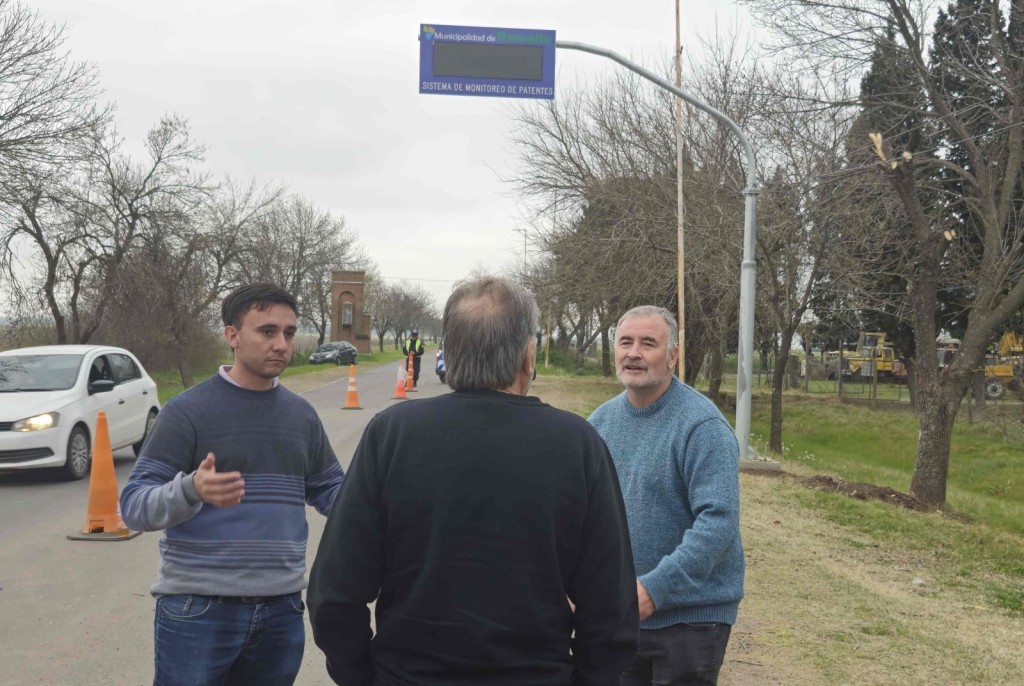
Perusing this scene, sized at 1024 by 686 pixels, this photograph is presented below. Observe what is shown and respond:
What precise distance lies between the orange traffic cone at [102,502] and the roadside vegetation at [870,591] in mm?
5556

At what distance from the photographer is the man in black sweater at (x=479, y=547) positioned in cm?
210

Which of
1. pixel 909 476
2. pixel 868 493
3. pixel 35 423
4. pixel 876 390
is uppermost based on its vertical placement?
pixel 35 423

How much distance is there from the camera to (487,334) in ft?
7.35

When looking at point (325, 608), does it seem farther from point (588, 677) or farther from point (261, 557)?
point (261, 557)

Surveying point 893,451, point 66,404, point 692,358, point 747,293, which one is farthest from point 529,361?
point 692,358

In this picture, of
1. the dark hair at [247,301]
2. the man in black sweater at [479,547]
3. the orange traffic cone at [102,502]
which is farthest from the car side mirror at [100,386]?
the man in black sweater at [479,547]

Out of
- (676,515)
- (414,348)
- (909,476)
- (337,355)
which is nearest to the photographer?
(676,515)

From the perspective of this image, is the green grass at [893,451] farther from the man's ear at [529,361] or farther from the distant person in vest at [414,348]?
the man's ear at [529,361]

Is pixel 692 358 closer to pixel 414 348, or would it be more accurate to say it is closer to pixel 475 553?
pixel 414 348

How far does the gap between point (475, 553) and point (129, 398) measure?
1239 centimetres

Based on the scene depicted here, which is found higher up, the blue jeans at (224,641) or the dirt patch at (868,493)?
the blue jeans at (224,641)

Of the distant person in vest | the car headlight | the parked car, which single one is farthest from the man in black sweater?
the parked car

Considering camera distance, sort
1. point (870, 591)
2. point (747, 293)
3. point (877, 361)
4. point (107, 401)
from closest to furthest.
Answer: point (870, 591)
point (107, 401)
point (747, 293)
point (877, 361)

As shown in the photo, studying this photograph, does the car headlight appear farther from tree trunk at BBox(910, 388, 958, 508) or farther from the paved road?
tree trunk at BBox(910, 388, 958, 508)
